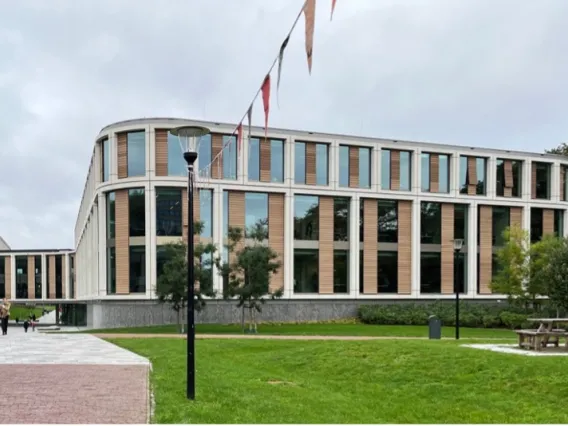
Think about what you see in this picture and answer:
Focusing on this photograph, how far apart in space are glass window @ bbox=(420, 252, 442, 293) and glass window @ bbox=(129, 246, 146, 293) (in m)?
19.1

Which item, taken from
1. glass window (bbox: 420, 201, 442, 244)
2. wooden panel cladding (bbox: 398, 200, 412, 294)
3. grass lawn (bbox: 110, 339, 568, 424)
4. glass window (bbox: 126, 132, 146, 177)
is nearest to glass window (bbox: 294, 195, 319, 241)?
wooden panel cladding (bbox: 398, 200, 412, 294)

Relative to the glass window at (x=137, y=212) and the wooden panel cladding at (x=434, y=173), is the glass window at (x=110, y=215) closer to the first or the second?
the glass window at (x=137, y=212)

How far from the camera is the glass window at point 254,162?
127ft

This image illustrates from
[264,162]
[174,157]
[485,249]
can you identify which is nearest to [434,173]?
[485,249]

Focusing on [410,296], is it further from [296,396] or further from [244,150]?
[296,396]

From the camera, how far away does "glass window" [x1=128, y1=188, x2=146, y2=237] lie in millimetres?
36719

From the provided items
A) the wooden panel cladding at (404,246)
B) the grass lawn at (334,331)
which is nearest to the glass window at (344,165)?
the wooden panel cladding at (404,246)

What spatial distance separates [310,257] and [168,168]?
1100cm

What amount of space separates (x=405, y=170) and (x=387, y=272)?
723 cm

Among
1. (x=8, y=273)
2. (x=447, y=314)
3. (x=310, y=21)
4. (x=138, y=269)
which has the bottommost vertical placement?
(x=8, y=273)

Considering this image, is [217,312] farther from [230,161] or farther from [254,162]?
[254,162]

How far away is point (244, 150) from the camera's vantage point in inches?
1501

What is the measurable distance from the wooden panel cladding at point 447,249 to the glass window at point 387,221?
12.1 ft

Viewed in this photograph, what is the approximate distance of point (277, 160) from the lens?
1561 inches
